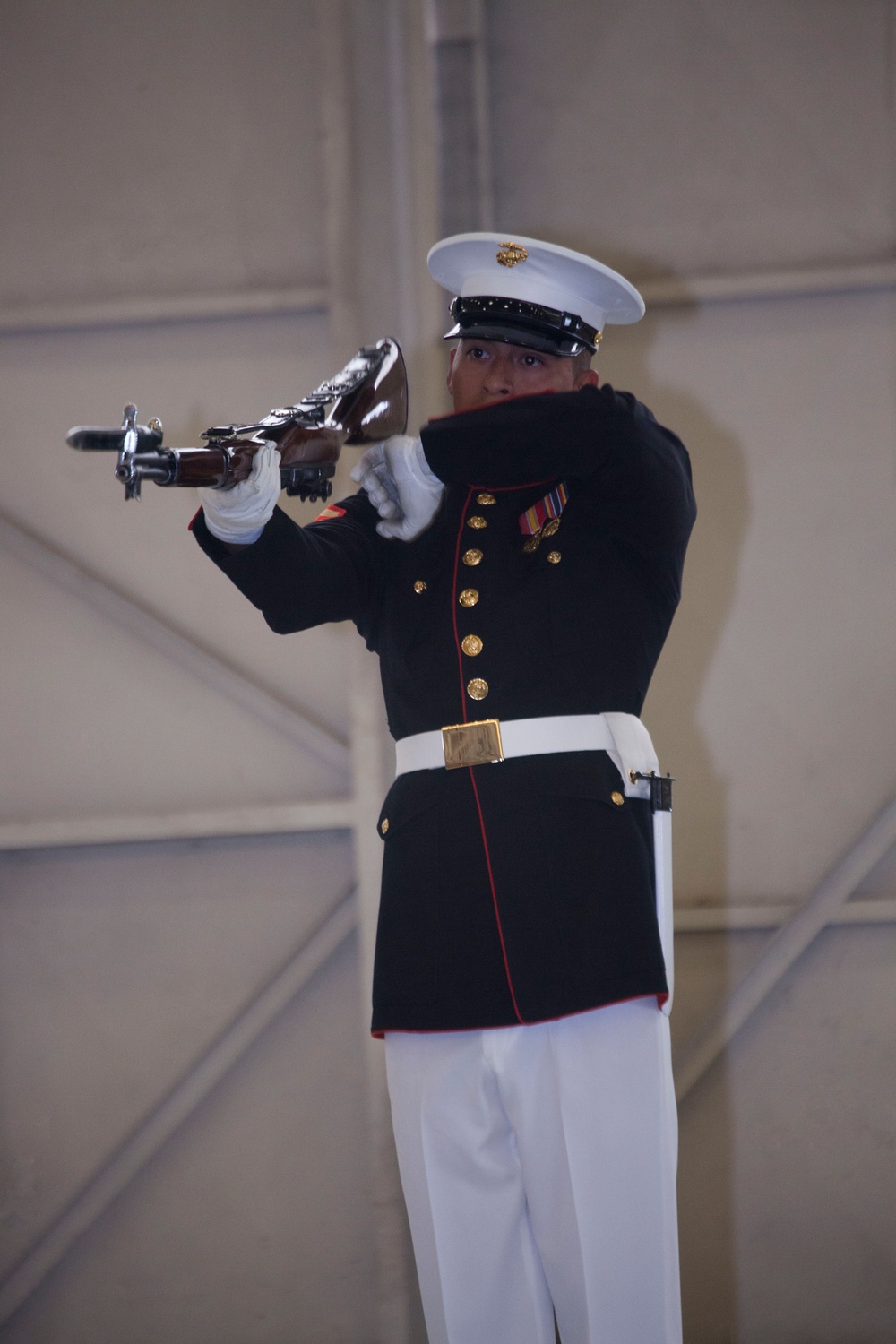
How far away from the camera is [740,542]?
9.91 ft

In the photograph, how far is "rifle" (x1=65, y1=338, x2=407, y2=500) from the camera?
1248mm

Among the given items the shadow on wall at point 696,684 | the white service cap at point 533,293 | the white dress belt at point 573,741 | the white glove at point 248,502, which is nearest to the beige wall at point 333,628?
the shadow on wall at point 696,684

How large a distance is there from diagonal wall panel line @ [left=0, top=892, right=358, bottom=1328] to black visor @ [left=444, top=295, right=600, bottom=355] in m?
1.66

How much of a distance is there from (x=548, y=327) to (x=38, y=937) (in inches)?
80.9

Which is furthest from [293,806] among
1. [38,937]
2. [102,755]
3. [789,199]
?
[789,199]

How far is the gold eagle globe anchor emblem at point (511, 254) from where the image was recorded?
1.62 m

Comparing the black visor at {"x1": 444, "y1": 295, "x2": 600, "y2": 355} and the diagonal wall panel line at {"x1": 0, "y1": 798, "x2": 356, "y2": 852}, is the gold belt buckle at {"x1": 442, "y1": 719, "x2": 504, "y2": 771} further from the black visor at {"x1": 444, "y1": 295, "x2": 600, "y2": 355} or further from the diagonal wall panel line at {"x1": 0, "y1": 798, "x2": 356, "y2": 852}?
the diagonal wall panel line at {"x1": 0, "y1": 798, "x2": 356, "y2": 852}

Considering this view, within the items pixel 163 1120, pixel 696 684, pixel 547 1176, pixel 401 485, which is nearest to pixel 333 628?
pixel 696 684

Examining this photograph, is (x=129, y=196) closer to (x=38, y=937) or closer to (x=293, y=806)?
(x=293, y=806)

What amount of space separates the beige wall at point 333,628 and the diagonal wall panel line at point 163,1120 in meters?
0.04

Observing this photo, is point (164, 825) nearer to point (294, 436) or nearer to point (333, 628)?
point (333, 628)

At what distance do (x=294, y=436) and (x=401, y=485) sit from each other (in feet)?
0.67

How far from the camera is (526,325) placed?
5.25ft

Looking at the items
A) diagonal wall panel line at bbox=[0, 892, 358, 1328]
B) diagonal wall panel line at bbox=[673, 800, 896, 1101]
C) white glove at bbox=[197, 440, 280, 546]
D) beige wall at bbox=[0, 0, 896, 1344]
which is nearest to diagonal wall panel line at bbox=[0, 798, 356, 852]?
beige wall at bbox=[0, 0, 896, 1344]
